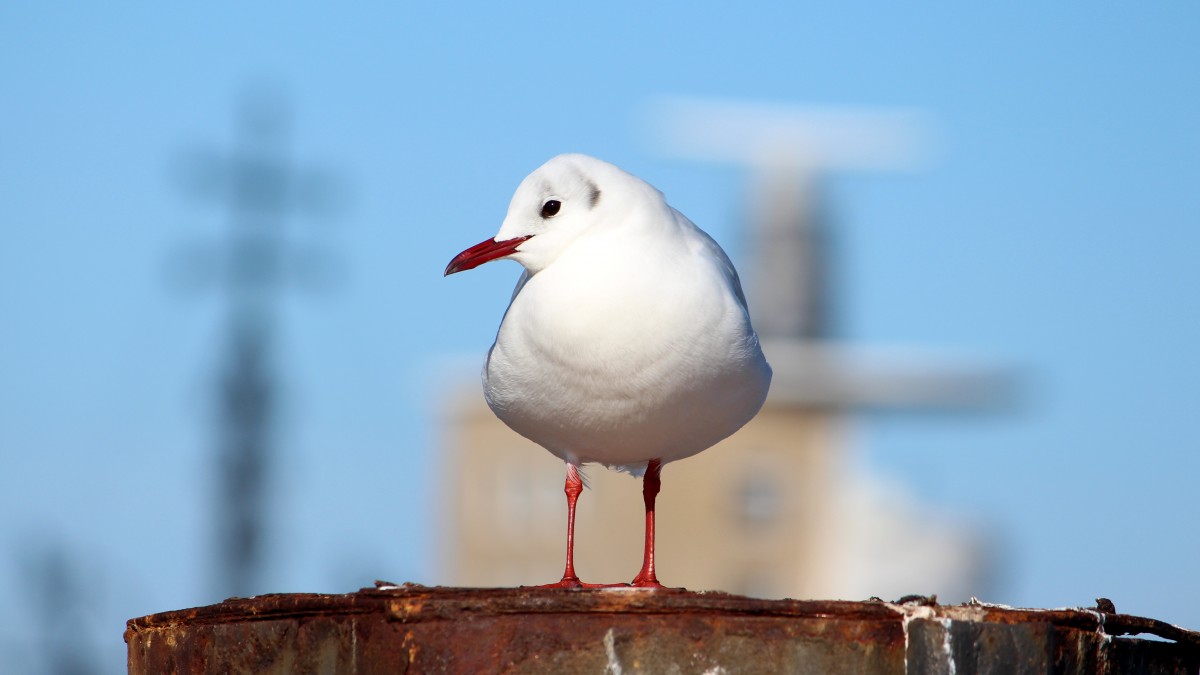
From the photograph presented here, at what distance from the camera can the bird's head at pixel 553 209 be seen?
5715 mm

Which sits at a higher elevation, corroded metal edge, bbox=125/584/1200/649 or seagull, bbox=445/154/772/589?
seagull, bbox=445/154/772/589

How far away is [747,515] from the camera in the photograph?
2832 inches

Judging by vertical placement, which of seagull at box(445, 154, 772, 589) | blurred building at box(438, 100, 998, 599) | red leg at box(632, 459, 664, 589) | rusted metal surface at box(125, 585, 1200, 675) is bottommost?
rusted metal surface at box(125, 585, 1200, 675)

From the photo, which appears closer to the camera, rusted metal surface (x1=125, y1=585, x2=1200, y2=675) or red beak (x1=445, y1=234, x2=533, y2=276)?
rusted metal surface (x1=125, y1=585, x2=1200, y2=675)

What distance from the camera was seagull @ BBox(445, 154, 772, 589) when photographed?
5359 mm

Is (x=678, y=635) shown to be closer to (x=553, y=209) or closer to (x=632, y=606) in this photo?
(x=632, y=606)

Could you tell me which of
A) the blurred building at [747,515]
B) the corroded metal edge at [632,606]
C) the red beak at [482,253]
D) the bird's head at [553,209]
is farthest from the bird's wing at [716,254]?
the blurred building at [747,515]

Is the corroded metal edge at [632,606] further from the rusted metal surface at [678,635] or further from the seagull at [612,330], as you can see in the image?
the seagull at [612,330]

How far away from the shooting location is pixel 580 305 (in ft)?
17.7

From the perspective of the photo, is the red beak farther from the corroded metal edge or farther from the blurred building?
the blurred building

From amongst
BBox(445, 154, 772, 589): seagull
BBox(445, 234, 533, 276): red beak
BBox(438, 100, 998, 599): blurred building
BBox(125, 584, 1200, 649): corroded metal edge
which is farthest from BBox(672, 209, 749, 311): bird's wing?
BBox(438, 100, 998, 599): blurred building

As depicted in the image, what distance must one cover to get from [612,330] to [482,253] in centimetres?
66

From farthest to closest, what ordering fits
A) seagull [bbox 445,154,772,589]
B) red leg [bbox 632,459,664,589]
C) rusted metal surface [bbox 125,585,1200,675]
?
red leg [bbox 632,459,664,589]
seagull [bbox 445,154,772,589]
rusted metal surface [bbox 125,585,1200,675]

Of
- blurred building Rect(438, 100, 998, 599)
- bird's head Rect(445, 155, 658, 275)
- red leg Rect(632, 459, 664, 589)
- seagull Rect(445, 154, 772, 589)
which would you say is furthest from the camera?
blurred building Rect(438, 100, 998, 599)
